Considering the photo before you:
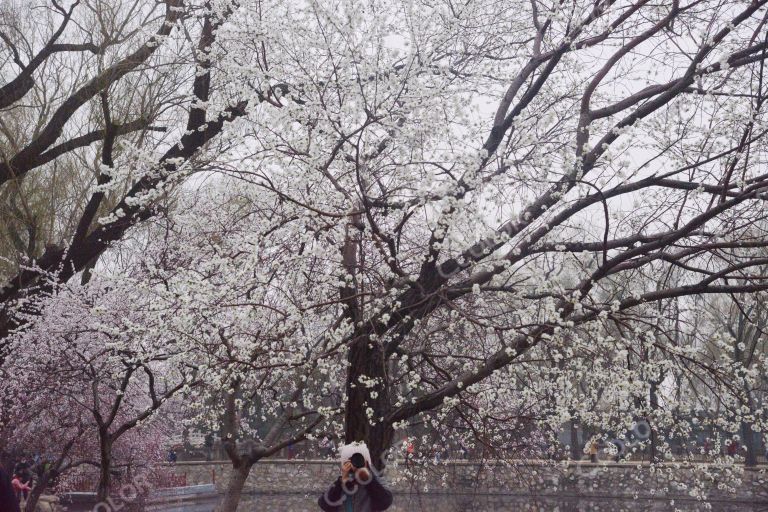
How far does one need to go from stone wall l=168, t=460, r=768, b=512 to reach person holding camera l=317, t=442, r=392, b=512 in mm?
16566

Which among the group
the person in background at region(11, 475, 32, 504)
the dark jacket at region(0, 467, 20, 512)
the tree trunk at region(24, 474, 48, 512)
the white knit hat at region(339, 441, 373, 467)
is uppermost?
the person in background at region(11, 475, 32, 504)

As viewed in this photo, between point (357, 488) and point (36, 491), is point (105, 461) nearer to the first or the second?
point (36, 491)

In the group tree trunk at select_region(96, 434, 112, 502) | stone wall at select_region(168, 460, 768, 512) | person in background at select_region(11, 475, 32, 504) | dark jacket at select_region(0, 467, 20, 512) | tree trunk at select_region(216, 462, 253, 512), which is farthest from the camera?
stone wall at select_region(168, 460, 768, 512)

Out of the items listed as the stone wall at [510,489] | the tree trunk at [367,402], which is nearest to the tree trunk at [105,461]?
the tree trunk at [367,402]

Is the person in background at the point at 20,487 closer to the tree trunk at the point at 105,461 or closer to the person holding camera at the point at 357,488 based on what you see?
the tree trunk at the point at 105,461

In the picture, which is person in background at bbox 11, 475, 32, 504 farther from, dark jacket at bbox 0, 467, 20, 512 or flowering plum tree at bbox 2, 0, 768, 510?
dark jacket at bbox 0, 467, 20, 512

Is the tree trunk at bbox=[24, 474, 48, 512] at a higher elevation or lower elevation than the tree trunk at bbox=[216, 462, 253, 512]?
higher

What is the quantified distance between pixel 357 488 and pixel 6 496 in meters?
2.29

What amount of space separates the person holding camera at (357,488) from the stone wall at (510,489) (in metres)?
16.6

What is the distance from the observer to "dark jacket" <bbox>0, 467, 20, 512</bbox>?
3357 mm

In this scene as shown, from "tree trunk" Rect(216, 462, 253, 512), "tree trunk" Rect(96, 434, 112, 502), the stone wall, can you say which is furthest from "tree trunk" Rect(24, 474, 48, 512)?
the stone wall

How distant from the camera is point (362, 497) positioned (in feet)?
17.2

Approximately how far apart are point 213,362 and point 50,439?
7.47m

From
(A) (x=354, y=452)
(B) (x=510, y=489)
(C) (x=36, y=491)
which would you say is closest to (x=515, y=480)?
(B) (x=510, y=489)
